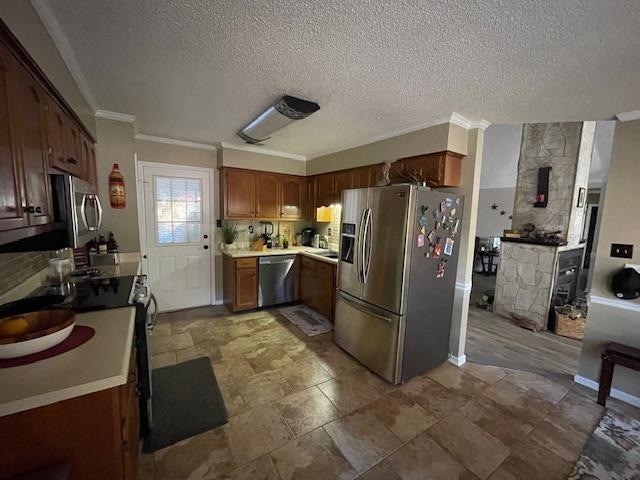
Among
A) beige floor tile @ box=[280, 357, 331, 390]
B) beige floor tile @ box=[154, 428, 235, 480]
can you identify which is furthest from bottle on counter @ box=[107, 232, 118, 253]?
beige floor tile @ box=[280, 357, 331, 390]

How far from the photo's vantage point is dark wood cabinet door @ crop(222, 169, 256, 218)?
3.83 m

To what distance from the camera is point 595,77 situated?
1.66 meters

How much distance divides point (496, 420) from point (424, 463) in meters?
0.76

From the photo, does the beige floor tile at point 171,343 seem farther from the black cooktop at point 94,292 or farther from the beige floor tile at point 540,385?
the beige floor tile at point 540,385

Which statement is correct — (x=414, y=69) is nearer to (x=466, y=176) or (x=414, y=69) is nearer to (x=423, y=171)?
(x=423, y=171)

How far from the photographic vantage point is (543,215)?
4121 mm

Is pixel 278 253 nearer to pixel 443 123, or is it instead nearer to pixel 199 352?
pixel 199 352

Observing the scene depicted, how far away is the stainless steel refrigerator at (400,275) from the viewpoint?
2.28 meters

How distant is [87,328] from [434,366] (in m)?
2.78

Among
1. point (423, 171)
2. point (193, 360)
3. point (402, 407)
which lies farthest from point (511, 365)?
point (193, 360)

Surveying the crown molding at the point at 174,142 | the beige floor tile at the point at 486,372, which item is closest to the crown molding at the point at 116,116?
the crown molding at the point at 174,142

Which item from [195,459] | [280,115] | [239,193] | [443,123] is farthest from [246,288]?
[443,123]

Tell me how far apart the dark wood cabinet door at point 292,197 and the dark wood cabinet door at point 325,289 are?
1086 millimetres

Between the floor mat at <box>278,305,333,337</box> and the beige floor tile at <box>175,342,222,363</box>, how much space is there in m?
1.05
